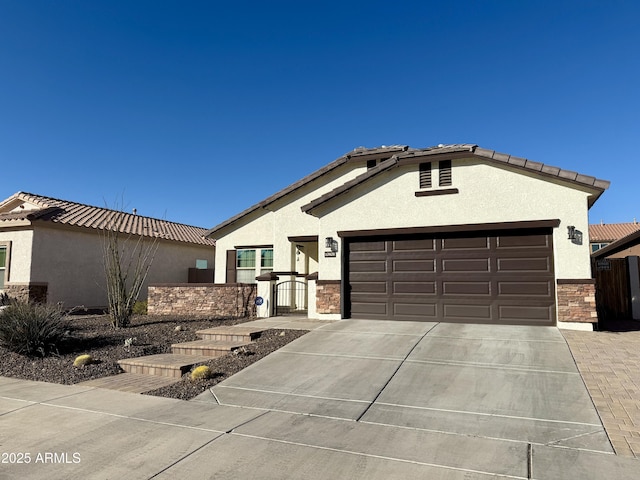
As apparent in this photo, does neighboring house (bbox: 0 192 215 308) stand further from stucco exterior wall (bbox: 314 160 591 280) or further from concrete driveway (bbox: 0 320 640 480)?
stucco exterior wall (bbox: 314 160 591 280)

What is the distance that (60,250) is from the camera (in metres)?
18.6

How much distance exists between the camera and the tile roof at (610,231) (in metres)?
32.3

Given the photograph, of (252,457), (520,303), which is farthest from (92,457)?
(520,303)

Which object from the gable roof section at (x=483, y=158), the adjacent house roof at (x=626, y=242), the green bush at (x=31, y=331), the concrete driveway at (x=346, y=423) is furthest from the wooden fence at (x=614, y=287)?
the green bush at (x=31, y=331)

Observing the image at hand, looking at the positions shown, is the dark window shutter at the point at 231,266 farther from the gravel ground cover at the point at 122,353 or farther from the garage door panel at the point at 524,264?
the garage door panel at the point at 524,264

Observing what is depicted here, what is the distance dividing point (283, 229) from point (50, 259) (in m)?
10.1

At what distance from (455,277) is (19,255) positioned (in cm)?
1719

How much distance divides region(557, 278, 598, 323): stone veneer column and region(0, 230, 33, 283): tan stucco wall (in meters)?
19.1

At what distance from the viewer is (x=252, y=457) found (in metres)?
4.41

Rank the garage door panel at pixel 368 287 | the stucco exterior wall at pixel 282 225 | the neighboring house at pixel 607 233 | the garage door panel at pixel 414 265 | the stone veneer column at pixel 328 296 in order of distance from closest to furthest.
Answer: the garage door panel at pixel 414 265 < the garage door panel at pixel 368 287 < the stone veneer column at pixel 328 296 < the stucco exterior wall at pixel 282 225 < the neighboring house at pixel 607 233

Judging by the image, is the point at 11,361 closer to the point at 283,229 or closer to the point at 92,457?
the point at 92,457

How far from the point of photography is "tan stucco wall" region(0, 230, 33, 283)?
17.4 m

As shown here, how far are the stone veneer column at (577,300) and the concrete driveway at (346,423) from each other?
8.41ft

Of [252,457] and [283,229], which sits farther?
[283,229]
